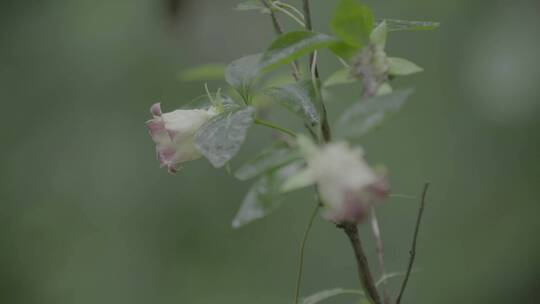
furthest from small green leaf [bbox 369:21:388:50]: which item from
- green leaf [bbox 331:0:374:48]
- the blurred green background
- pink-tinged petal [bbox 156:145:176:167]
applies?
the blurred green background

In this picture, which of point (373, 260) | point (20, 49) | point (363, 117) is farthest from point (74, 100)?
point (363, 117)

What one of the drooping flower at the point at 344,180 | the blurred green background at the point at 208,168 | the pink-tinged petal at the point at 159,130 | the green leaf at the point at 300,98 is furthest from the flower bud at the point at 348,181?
the blurred green background at the point at 208,168

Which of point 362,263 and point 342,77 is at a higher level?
point 342,77

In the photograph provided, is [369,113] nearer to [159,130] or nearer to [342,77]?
[342,77]

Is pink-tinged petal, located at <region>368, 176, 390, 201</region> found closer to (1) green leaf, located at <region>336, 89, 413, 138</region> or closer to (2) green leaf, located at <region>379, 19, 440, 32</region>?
(1) green leaf, located at <region>336, 89, 413, 138</region>

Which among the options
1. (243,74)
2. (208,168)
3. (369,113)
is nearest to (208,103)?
(243,74)

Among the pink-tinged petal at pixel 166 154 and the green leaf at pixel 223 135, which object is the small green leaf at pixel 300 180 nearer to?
the green leaf at pixel 223 135

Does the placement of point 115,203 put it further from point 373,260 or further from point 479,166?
point 479,166
